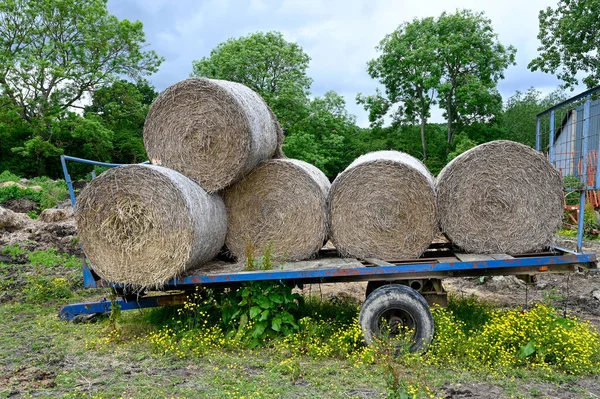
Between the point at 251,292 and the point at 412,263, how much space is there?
1.84m

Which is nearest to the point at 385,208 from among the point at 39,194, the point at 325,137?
the point at 39,194

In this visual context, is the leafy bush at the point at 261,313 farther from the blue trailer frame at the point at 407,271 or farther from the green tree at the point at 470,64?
the green tree at the point at 470,64

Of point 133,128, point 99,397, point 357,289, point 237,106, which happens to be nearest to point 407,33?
point 133,128

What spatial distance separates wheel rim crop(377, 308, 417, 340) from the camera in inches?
224

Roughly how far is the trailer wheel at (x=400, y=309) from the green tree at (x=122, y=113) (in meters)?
24.2

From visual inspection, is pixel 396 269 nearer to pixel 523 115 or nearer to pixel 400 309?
pixel 400 309

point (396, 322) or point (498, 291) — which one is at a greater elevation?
point (396, 322)

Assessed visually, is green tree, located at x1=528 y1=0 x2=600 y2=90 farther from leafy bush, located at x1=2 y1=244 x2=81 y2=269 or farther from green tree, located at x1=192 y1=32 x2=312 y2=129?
leafy bush, located at x1=2 y1=244 x2=81 y2=269

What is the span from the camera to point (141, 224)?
5.64m

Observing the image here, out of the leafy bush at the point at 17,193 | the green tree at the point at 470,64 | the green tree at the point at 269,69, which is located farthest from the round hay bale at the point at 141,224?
the green tree at the point at 470,64

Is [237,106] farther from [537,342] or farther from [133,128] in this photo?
[133,128]

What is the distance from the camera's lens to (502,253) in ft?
19.8

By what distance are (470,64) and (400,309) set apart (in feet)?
92.0

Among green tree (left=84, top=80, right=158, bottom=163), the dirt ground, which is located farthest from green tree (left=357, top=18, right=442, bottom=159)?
the dirt ground
